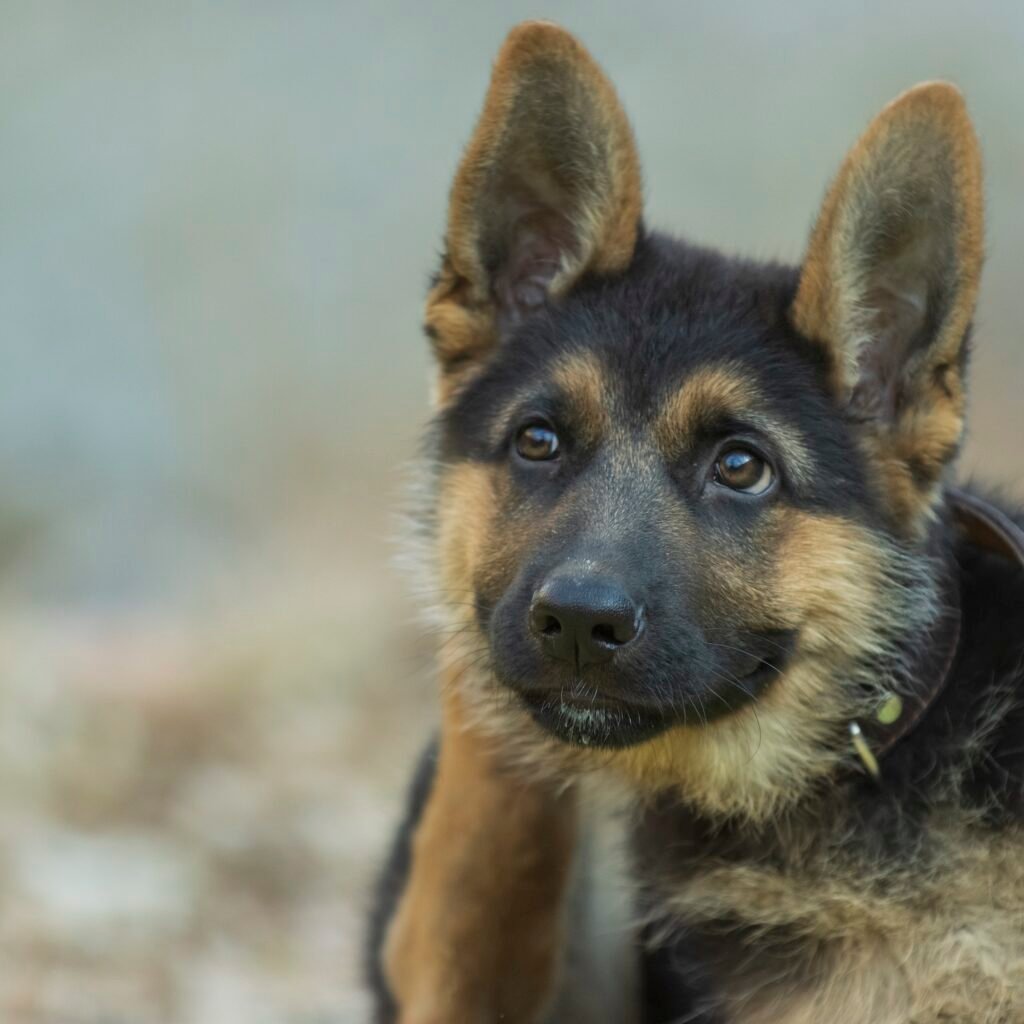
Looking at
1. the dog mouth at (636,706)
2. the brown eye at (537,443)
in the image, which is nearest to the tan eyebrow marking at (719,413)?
the brown eye at (537,443)

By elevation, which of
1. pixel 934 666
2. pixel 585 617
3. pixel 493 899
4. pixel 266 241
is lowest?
pixel 266 241

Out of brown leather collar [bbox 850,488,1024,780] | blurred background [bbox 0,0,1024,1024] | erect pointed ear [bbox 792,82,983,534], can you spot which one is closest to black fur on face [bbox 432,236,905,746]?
erect pointed ear [bbox 792,82,983,534]

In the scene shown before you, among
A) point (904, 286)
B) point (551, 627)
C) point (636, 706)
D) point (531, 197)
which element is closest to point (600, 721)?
point (636, 706)

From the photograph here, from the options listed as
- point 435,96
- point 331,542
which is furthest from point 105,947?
point 435,96

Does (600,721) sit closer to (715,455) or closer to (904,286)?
(715,455)

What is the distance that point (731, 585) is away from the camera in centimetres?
448

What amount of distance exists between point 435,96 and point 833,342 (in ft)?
27.9

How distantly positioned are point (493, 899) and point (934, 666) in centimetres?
156

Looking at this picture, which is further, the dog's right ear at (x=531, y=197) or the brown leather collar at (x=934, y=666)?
the dog's right ear at (x=531, y=197)

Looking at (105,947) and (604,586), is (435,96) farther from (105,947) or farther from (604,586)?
(604,586)

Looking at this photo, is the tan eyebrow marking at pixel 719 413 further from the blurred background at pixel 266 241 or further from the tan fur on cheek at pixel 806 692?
the blurred background at pixel 266 241

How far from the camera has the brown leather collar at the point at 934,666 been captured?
459 centimetres

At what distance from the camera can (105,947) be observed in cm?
693

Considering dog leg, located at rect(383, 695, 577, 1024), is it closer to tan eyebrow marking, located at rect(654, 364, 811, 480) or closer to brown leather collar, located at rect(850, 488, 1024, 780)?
brown leather collar, located at rect(850, 488, 1024, 780)
